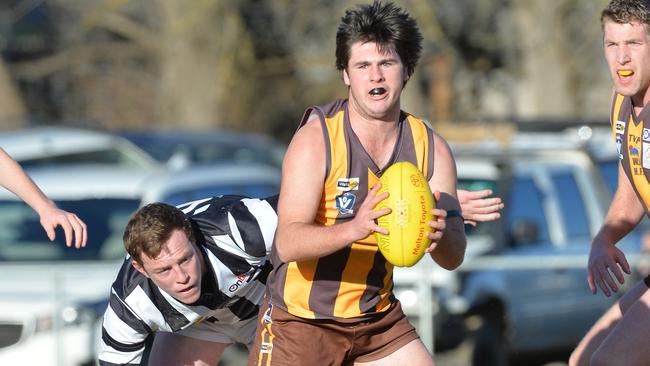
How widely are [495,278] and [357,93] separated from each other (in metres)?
5.04

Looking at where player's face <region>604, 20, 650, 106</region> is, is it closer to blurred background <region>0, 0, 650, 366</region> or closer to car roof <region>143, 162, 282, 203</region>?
blurred background <region>0, 0, 650, 366</region>

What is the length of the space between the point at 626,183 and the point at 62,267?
5.15 m

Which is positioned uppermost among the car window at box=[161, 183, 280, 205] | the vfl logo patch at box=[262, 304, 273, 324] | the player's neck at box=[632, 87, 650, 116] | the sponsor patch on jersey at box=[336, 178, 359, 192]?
the player's neck at box=[632, 87, 650, 116]

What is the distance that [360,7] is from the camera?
5.22 m

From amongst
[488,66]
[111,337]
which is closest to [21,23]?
[488,66]

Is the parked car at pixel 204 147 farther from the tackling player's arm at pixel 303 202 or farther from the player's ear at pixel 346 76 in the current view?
the tackling player's arm at pixel 303 202

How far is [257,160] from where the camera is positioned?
13.2 m

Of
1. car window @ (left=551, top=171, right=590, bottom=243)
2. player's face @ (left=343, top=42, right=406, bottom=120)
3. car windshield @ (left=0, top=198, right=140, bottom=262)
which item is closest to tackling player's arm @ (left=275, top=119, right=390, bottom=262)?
player's face @ (left=343, top=42, right=406, bottom=120)

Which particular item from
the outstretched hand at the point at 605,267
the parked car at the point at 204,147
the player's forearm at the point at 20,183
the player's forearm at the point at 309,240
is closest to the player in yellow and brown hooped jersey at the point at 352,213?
the player's forearm at the point at 309,240

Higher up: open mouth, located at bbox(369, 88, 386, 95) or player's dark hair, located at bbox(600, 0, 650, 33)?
player's dark hair, located at bbox(600, 0, 650, 33)

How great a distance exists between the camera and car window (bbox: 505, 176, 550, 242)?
10.3 metres

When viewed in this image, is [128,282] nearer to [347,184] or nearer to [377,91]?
[347,184]

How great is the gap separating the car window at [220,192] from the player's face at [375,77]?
15.9 ft

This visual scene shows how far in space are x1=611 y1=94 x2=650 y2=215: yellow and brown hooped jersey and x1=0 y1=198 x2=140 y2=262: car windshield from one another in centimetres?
537
